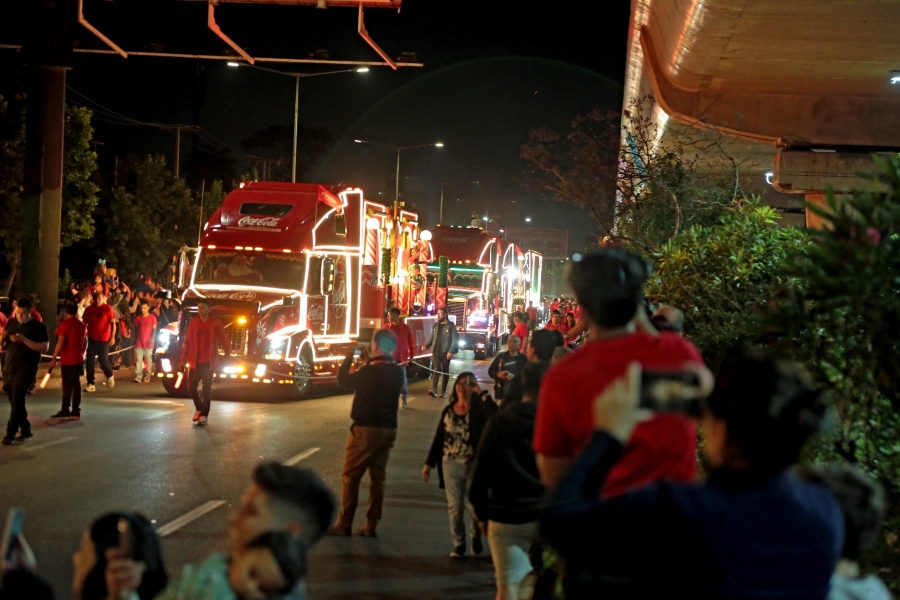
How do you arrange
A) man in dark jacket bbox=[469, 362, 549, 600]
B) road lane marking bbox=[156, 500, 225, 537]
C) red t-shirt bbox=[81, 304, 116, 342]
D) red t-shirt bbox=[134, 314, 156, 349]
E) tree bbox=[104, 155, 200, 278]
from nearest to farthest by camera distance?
man in dark jacket bbox=[469, 362, 549, 600] → road lane marking bbox=[156, 500, 225, 537] → red t-shirt bbox=[81, 304, 116, 342] → red t-shirt bbox=[134, 314, 156, 349] → tree bbox=[104, 155, 200, 278]

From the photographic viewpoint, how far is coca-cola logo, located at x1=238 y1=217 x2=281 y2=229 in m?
21.2

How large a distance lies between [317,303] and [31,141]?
7.32 m

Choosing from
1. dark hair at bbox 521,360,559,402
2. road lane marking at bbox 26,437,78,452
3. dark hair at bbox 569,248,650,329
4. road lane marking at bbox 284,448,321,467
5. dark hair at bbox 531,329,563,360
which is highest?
dark hair at bbox 569,248,650,329

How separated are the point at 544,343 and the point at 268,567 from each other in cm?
491

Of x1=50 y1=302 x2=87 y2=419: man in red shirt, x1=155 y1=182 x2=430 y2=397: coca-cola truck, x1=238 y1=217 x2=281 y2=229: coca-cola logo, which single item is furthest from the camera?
x1=238 y1=217 x2=281 y2=229: coca-cola logo

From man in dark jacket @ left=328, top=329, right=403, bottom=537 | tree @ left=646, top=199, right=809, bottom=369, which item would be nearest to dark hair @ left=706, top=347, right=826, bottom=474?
tree @ left=646, top=199, right=809, bottom=369

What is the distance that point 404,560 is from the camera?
8.89 meters

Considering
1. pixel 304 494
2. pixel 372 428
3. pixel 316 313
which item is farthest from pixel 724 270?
pixel 316 313

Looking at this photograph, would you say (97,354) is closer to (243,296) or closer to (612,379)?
(243,296)

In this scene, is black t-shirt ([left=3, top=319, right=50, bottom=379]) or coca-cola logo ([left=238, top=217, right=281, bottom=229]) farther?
coca-cola logo ([left=238, top=217, right=281, bottom=229])

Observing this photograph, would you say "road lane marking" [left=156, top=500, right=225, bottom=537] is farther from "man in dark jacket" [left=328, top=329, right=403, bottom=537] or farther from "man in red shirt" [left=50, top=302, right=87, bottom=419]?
"man in red shirt" [left=50, top=302, right=87, bottom=419]

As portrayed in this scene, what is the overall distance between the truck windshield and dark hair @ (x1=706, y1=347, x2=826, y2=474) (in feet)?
60.9

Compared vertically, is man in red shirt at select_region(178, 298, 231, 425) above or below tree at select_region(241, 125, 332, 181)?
below

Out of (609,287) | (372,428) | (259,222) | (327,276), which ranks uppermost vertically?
(259,222)
